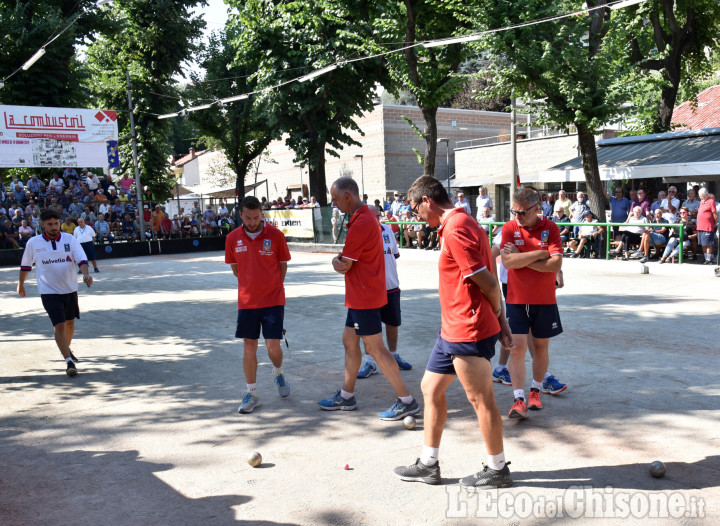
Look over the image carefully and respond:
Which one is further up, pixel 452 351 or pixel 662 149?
pixel 662 149

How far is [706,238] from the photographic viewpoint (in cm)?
1414

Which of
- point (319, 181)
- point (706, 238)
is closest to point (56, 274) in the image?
point (706, 238)

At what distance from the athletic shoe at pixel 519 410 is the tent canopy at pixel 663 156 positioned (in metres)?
16.0

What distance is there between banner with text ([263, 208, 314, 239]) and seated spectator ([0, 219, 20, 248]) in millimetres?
9389

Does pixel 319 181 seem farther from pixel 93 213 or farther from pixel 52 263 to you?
pixel 52 263

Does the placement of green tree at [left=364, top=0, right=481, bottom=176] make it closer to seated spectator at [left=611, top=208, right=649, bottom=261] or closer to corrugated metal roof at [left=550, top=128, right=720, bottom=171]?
corrugated metal roof at [left=550, top=128, right=720, bottom=171]

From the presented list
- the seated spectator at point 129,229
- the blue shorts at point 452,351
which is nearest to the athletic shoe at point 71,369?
the blue shorts at point 452,351

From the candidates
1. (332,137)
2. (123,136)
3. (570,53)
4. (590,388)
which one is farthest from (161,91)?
(590,388)

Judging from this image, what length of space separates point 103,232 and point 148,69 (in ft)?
46.7

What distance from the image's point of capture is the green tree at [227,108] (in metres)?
37.1

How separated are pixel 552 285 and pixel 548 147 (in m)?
28.7

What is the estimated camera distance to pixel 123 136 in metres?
34.9

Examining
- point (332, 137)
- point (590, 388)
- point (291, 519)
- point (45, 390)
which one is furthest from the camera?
point (332, 137)

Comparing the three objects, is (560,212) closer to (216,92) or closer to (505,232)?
(505,232)
